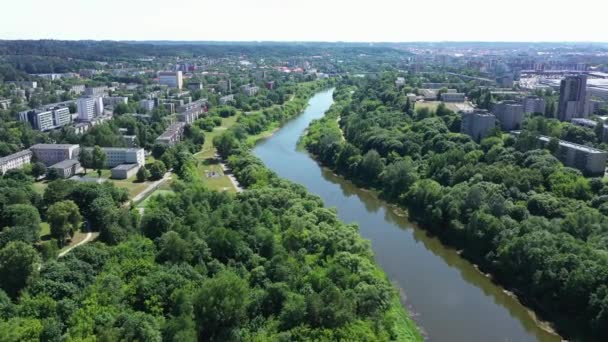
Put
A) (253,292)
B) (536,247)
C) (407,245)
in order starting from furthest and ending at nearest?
(407,245) → (536,247) → (253,292)

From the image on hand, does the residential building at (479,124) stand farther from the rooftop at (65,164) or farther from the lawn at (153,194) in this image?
the rooftop at (65,164)

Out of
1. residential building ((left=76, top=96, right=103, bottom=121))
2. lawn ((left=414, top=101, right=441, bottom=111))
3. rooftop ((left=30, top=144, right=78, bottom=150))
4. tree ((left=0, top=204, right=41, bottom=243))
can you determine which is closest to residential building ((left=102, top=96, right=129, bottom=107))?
residential building ((left=76, top=96, right=103, bottom=121))

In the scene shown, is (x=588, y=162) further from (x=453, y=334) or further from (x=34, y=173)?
(x=34, y=173)

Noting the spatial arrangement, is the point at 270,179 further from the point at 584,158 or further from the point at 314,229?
the point at 584,158

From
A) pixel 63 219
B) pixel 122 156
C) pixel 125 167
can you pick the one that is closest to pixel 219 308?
pixel 63 219

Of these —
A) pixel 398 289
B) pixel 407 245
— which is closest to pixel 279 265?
pixel 398 289

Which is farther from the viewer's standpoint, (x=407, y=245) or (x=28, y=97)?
(x=28, y=97)

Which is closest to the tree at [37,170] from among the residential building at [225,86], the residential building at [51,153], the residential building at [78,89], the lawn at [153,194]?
the residential building at [51,153]
